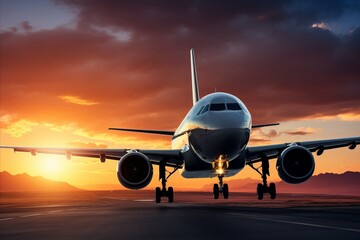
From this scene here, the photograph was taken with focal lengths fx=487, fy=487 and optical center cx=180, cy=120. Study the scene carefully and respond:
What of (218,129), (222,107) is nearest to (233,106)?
(222,107)

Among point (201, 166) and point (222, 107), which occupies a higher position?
point (222, 107)

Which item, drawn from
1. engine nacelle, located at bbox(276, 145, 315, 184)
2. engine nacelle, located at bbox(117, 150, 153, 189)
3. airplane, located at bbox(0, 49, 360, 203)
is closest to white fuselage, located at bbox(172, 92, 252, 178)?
airplane, located at bbox(0, 49, 360, 203)

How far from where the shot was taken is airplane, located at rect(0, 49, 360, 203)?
22.7 meters

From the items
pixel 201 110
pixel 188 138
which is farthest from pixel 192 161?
pixel 201 110

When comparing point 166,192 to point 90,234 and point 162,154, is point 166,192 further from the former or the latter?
point 90,234

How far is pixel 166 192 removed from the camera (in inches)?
1216

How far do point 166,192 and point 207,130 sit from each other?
922 cm

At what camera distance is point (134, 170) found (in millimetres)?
25812

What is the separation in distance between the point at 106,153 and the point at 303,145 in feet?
39.5

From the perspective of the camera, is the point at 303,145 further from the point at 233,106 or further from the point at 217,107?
the point at 217,107

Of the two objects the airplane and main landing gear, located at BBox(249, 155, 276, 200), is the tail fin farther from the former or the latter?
main landing gear, located at BBox(249, 155, 276, 200)

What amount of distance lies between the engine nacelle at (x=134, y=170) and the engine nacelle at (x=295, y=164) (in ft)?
22.9

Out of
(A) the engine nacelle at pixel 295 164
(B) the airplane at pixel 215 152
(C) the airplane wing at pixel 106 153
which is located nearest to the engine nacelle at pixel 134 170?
(B) the airplane at pixel 215 152

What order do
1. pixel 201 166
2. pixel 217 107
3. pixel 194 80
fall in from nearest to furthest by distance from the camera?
pixel 217 107, pixel 201 166, pixel 194 80
